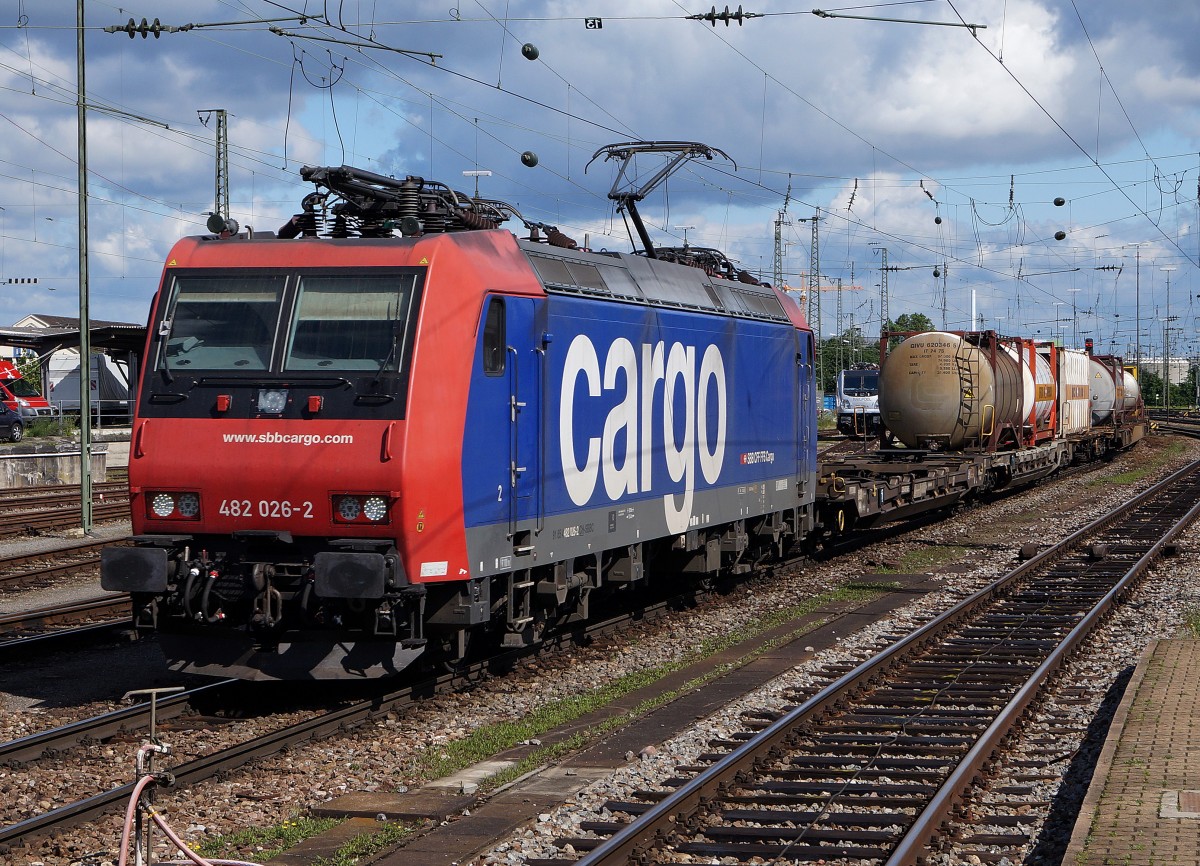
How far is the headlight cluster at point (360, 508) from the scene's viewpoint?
9.88m

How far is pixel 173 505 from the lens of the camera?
34.0 ft

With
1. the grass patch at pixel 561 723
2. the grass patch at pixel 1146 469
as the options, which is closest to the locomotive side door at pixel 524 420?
the grass patch at pixel 561 723

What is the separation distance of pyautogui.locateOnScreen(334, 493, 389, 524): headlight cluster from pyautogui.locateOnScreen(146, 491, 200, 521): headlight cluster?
1.17 m

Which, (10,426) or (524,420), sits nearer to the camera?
(524,420)

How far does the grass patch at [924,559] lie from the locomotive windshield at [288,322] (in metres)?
11.5

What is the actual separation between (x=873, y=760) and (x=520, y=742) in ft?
8.39

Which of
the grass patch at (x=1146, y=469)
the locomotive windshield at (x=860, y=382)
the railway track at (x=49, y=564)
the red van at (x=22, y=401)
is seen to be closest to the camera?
the railway track at (x=49, y=564)

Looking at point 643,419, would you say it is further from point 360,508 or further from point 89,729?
point 89,729

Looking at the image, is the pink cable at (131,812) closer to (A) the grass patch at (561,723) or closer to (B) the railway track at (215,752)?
(B) the railway track at (215,752)

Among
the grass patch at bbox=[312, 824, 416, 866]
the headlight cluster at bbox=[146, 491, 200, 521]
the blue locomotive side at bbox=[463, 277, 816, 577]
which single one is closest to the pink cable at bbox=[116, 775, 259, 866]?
the grass patch at bbox=[312, 824, 416, 866]

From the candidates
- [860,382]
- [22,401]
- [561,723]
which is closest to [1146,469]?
[860,382]

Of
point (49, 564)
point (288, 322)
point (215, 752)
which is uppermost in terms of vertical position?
point (288, 322)

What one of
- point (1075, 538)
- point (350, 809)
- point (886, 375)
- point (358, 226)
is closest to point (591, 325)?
point (358, 226)

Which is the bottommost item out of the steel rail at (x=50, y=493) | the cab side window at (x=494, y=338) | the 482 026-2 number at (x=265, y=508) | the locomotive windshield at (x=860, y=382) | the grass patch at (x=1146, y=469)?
the grass patch at (x=1146, y=469)
